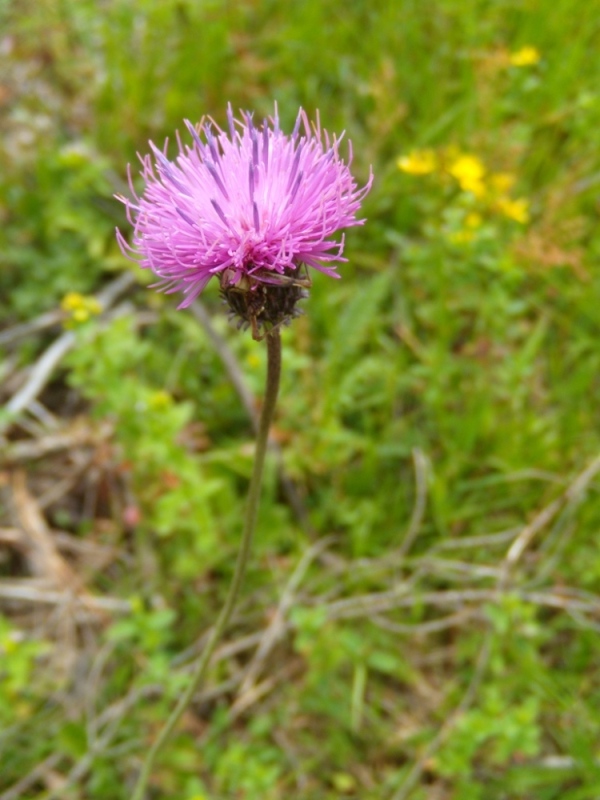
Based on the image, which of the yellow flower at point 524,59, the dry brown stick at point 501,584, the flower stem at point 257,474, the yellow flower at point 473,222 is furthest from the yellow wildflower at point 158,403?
the yellow flower at point 524,59

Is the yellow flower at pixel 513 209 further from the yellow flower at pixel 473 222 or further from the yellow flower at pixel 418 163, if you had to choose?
the yellow flower at pixel 418 163

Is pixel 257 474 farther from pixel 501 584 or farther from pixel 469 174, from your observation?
pixel 469 174

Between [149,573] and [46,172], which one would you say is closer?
[149,573]

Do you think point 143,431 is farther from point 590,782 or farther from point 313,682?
point 590,782

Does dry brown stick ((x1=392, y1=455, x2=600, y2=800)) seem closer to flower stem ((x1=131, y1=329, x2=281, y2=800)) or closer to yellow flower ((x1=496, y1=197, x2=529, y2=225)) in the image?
flower stem ((x1=131, y1=329, x2=281, y2=800))

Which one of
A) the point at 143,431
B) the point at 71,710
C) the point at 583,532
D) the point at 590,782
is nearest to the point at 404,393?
the point at 583,532

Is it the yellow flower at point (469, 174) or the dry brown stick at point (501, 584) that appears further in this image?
the yellow flower at point (469, 174)

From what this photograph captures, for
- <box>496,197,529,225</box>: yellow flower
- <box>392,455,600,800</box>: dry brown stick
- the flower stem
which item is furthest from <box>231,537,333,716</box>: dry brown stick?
<box>496,197,529,225</box>: yellow flower
